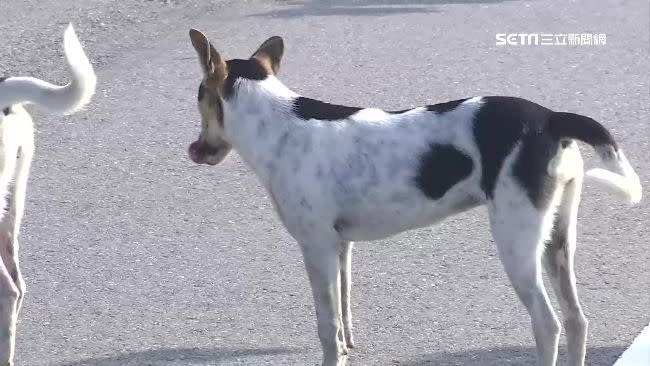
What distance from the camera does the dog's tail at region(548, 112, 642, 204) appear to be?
4.68 meters

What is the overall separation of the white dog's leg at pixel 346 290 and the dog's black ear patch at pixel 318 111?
0.53 m

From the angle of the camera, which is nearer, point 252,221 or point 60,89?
point 60,89

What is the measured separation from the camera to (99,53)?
34.8ft

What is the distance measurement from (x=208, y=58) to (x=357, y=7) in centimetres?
763

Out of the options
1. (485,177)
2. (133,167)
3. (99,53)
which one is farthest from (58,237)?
(99,53)

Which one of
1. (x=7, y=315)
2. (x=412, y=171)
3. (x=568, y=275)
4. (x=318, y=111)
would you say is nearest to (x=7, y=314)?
(x=7, y=315)

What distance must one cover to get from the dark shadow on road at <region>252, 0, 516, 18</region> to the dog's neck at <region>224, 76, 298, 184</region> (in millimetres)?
7003

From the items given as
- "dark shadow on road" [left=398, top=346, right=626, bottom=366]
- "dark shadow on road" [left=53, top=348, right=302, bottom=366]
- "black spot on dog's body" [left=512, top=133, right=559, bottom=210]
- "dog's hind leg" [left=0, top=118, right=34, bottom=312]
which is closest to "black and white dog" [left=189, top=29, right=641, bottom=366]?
"black spot on dog's body" [left=512, top=133, right=559, bottom=210]

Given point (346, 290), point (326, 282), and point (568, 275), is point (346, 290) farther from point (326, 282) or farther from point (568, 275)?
point (568, 275)

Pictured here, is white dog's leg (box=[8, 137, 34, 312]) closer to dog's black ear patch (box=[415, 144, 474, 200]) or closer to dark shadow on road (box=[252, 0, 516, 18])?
dog's black ear patch (box=[415, 144, 474, 200])

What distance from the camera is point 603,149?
475 centimetres

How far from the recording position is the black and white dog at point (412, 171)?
479cm

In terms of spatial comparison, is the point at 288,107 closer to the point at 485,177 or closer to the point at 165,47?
the point at 485,177

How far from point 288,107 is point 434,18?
715 centimetres
